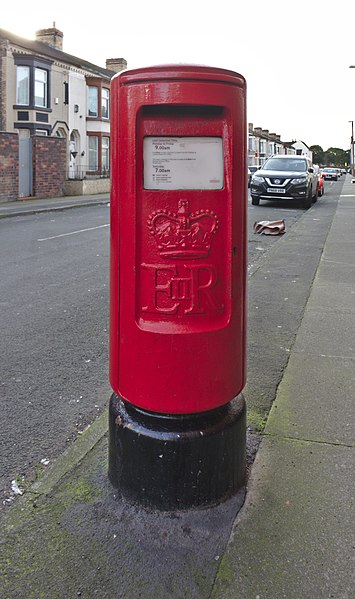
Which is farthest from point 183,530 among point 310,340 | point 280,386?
point 310,340

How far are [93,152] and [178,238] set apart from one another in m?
37.2

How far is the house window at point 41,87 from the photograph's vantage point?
31.5 meters

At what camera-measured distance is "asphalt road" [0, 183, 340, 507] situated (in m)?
3.40

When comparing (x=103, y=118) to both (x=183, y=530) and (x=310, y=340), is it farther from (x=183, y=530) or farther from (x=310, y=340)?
(x=183, y=530)

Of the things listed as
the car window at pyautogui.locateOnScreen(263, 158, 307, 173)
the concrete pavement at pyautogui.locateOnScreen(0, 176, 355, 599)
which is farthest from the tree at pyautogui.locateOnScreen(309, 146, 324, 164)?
the concrete pavement at pyautogui.locateOnScreen(0, 176, 355, 599)

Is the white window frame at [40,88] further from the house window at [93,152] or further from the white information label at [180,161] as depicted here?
the white information label at [180,161]

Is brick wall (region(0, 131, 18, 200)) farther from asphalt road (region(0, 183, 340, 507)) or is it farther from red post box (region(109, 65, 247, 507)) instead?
red post box (region(109, 65, 247, 507))

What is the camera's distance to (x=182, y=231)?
235cm

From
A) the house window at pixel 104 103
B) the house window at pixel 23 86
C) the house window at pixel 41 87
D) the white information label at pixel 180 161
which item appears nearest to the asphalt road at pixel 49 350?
the white information label at pixel 180 161

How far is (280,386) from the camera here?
13.3 ft

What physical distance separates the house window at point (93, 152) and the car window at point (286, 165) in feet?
60.2

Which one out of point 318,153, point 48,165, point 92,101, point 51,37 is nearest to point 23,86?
point 48,165

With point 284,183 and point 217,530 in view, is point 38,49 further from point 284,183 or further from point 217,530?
point 217,530

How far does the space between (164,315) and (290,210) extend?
59.7 ft
